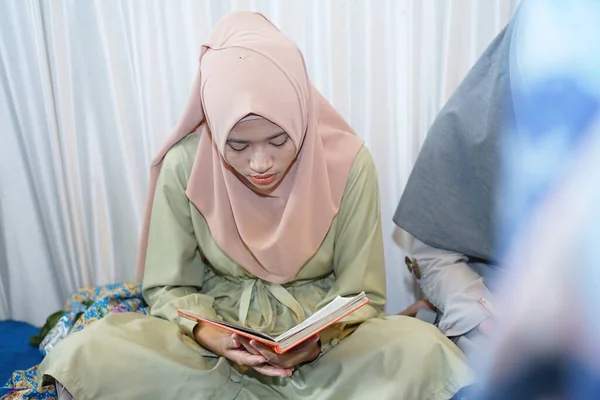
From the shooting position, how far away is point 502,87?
1417mm

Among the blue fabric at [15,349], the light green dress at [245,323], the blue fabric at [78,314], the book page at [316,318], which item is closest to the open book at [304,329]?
the book page at [316,318]

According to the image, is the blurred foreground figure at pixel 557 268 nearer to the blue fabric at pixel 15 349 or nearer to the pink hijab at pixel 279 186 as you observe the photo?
the pink hijab at pixel 279 186

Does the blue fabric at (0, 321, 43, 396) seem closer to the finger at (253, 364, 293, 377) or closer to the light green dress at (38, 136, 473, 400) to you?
the light green dress at (38, 136, 473, 400)

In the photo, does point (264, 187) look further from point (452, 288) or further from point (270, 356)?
point (452, 288)

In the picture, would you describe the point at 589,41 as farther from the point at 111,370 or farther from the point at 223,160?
the point at 111,370

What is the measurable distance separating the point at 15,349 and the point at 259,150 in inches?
45.6

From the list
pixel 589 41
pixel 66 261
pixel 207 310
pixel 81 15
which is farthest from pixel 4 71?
pixel 589 41

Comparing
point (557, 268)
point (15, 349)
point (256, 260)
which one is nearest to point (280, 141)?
point (256, 260)

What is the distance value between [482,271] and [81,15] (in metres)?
1.40

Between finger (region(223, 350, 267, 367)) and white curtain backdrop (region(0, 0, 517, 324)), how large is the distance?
885mm

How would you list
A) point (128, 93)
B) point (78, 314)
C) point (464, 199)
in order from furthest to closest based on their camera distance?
point (128, 93)
point (78, 314)
point (464, 199)

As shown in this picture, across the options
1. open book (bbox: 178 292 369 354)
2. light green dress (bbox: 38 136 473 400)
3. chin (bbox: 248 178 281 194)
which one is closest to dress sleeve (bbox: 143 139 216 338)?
light green dress (bbox: 38 136 473 400)

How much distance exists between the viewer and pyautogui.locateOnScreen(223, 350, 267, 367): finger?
4.04 feet

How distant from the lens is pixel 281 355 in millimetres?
1254
